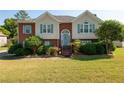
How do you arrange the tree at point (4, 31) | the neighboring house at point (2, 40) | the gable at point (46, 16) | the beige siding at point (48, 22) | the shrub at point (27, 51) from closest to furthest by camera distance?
the shrub at point (27, 51) → the gable at point (46, 16) → the beige siding at point (48, 22) → the neighboring house at point (2, 40) → the tree at point (4, 31)

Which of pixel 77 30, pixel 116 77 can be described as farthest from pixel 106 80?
pixel 77 30

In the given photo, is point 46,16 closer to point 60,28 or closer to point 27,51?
point 60,28

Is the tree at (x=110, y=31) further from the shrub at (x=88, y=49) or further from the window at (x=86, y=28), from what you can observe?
the window at (x=86, y=28)

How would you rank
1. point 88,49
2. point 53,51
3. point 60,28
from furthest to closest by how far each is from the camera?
point 60,28, point 53,51, point 88,49

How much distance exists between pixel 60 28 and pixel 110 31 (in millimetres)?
8484

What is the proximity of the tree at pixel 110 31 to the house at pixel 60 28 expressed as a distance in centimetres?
414

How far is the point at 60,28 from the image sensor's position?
3625 centimetres

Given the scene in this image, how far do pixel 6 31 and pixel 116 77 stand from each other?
5542 cm

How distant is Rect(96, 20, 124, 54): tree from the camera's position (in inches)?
1169

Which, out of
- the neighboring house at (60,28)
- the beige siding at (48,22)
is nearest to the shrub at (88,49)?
the neighboring house at (60,28)

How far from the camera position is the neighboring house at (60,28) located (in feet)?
116

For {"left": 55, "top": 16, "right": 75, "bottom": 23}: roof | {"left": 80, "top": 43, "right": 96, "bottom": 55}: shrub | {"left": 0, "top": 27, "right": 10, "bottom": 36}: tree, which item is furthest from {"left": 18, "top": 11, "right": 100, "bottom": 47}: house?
{"left": 0, "top": 27, "right": 10, "bottom": 36}: tree

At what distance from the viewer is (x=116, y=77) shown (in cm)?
1573

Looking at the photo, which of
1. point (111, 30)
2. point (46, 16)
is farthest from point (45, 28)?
point (111, 30)
